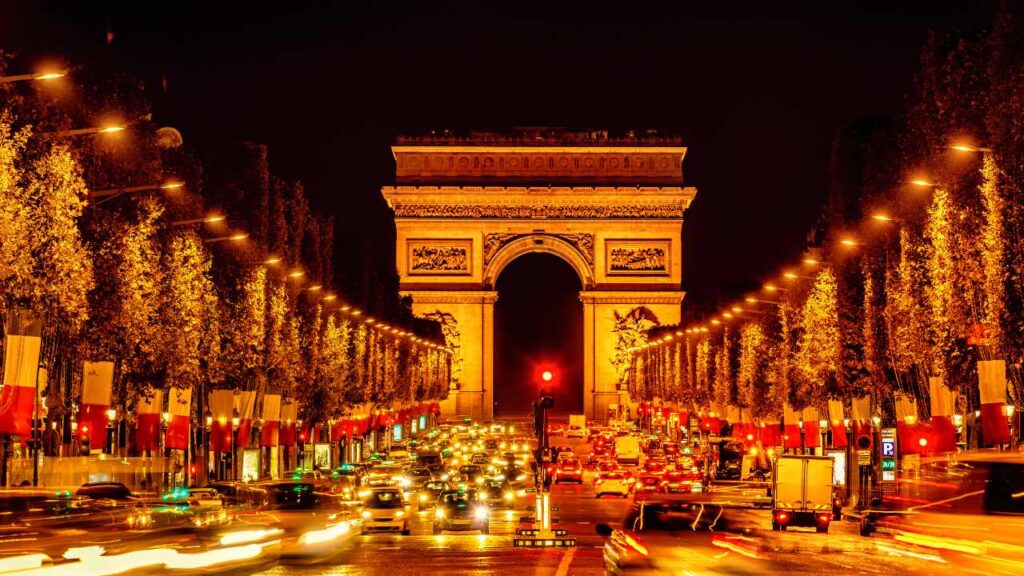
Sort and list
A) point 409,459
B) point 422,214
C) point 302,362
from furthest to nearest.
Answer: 1. point 422,214
2. point 409,459
3. point 302,362

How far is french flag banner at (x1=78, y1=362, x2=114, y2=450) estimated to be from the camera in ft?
124

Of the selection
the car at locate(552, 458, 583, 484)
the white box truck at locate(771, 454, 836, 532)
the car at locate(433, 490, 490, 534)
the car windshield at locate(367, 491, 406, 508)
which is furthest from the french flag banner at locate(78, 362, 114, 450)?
the car at locate(552, 458, 583, 484)

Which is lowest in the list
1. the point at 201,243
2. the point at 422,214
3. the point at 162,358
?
the point at 162,358

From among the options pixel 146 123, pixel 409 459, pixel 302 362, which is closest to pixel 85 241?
pixel 146 123

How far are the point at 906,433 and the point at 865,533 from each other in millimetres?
15465

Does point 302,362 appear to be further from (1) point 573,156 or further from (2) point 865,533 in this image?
(1) point 573,156

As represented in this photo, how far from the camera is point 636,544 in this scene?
1833cm

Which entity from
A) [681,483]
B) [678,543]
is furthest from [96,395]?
[678,543]

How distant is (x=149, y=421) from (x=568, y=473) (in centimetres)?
2703

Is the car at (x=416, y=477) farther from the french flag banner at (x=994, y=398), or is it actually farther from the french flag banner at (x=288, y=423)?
the french flag banner at (x=994, y=398)

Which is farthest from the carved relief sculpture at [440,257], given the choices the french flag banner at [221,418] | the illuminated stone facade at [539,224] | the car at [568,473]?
the french flag banner at [221,418]

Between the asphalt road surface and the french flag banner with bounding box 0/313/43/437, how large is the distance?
6391mm

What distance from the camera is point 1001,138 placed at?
35469 millimetres

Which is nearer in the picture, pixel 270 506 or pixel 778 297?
pixel 270 506
